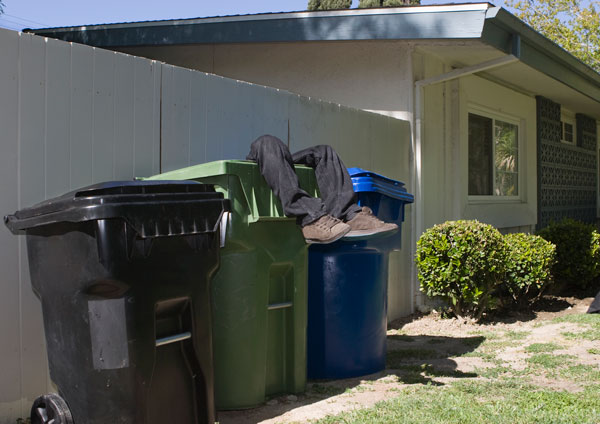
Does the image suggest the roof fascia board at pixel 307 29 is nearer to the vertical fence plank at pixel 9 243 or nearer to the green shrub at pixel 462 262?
the green shrub at pixel 462 262

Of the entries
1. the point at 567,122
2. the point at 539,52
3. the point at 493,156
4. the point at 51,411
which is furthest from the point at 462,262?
the point at 567,122

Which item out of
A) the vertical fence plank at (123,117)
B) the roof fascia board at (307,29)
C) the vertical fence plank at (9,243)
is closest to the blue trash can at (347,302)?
the vertical fence plank at (123,117)

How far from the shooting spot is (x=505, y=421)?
3652mm

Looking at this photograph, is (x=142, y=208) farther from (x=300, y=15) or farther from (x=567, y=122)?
(x=567, y=122)

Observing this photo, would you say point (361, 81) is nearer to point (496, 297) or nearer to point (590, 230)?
point (496, 297)

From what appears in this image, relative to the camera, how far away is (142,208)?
291 cm

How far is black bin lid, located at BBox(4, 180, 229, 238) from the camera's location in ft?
Answer: 9.33

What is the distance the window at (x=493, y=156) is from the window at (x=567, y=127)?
2539 mm

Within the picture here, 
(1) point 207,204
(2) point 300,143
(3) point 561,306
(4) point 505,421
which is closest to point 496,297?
(3) point 561,306

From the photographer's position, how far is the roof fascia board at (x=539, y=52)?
664cm

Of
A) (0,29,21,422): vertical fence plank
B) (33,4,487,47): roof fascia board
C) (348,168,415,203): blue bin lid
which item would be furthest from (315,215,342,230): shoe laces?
(33,4,487,47): roof fascia board

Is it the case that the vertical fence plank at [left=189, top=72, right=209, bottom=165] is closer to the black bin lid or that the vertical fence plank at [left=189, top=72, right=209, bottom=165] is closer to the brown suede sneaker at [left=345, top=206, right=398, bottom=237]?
the brown suede sneaker at [left=345, top=206, right=398, bottom=237]

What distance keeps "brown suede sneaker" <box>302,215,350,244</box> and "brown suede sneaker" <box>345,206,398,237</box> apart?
0.82ft

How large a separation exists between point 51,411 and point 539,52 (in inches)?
277
